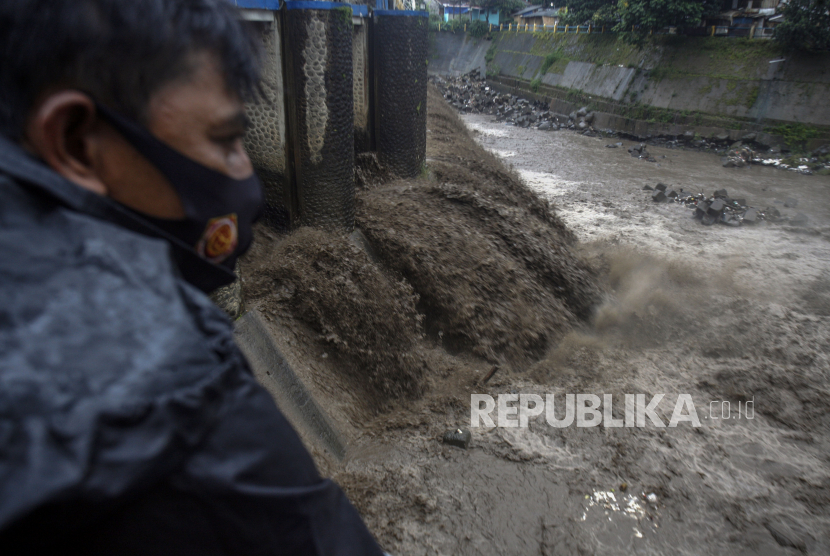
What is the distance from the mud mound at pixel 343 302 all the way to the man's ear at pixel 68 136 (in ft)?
9.75

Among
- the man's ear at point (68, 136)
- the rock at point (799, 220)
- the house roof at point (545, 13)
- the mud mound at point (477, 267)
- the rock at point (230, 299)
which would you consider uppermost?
the house roof at point (545, 13)

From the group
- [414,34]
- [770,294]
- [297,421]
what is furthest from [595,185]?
[297,421]

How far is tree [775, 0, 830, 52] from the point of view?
14344 mm

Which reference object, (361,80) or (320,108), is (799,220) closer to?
(361,80)

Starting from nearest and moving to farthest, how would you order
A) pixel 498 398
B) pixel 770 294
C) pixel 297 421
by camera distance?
1. pixel 297 421
2. pixel 498 398
3. pixel 770 294

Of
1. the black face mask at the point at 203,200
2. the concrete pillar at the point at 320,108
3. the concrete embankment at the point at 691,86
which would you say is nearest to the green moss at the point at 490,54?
the concrete embankment at the point at 691,86

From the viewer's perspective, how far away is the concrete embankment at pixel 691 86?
14.9 meters

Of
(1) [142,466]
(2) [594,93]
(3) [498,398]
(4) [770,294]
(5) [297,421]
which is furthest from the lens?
(2) [594,93]

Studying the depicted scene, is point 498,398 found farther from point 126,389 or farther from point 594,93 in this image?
point 594,93

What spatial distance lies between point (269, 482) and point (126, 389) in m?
0.21

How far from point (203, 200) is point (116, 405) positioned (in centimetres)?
38

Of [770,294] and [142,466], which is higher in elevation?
[142,466]

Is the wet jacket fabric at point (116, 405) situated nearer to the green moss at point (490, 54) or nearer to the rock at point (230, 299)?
the rock at point (230, 299)

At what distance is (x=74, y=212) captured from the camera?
0.62 m
